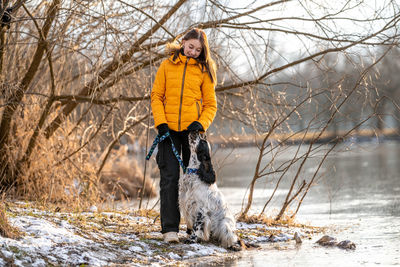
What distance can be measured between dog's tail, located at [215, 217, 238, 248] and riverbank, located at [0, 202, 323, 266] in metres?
0.06

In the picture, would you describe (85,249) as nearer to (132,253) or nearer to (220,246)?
(132,253)

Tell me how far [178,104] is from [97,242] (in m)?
1.31

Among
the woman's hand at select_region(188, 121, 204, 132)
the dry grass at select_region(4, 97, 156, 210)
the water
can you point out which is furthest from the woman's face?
the dry grass at select_region(4, 97, 156, 210)

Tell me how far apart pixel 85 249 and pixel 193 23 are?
3350 mm

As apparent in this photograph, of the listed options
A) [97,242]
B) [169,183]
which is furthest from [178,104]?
[97,242]

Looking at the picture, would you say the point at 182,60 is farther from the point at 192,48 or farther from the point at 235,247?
the point at 235,247

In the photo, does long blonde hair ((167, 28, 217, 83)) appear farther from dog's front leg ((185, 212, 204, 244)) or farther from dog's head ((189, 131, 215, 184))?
dog's front leg ((185, 212, 204, 244))

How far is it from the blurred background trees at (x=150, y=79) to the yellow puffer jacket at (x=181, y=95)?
37.2 inches

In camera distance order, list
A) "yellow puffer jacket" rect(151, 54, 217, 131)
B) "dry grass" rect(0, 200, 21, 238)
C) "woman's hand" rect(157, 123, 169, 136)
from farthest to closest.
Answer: "yellow puffer jacket" rect(151, 54, 217, 131)
"woman's hand" rect(157, 123, 169, 136)
"dry grass" rect(0, 200, 21, 238)

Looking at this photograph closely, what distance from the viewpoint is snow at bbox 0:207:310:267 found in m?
3.93

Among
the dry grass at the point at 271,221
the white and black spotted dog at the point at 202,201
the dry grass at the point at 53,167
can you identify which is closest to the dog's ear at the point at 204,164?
the white and black spotted dog at the point at 202,201

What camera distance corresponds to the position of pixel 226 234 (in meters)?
4.74

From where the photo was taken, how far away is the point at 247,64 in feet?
22.2

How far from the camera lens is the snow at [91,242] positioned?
3.93 m
